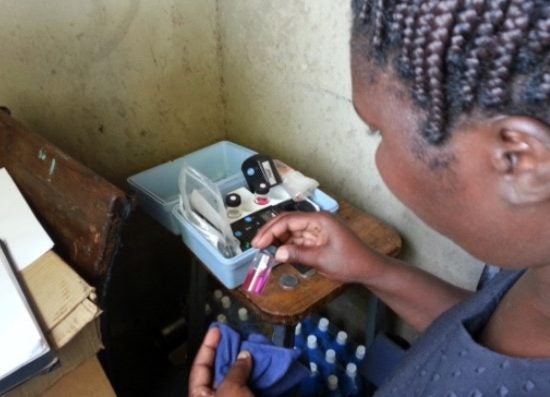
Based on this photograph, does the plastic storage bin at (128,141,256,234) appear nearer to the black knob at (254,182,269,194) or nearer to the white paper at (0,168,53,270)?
the black knob at (254,182,269,194)

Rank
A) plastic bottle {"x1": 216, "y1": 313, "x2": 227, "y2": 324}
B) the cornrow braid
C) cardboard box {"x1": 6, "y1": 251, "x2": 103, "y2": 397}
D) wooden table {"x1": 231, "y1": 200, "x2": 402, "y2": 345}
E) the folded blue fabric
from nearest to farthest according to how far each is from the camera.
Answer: the cornrow braid, cardboard box {"x1": 6, "y1": 251, "x2": 103, "y2": 397}, the folded blue fabric, wooden table {"x1": 231, "y1": 200, "x2": 402, "y2": 345}, plastic bottle {"x1": 216, "y1": 313, "x2": 227, "y2": 324}

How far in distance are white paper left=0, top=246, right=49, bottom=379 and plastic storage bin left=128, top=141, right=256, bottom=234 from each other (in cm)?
42

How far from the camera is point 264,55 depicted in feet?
3.89

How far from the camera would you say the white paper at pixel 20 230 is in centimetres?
66

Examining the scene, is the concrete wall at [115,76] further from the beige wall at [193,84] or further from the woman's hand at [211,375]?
the woman's hand at [211,375]

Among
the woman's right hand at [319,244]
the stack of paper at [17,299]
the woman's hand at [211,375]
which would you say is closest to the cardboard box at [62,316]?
the stack of paper at [17,299]

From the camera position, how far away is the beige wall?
999 mm

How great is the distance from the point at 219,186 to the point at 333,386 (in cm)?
54

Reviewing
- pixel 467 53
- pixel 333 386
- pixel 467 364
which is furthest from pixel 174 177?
pixel 467 53

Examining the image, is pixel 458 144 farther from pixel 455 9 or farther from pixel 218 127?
pixel 218 127

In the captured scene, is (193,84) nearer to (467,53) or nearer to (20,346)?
(20,346)

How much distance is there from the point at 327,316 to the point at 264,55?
78cm

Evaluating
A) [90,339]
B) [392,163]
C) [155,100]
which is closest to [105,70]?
[155,100]

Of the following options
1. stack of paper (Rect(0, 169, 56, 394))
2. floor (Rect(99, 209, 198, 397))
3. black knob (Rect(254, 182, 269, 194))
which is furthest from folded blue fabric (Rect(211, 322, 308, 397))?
floor (Rect(99, 209, 198, 397))
